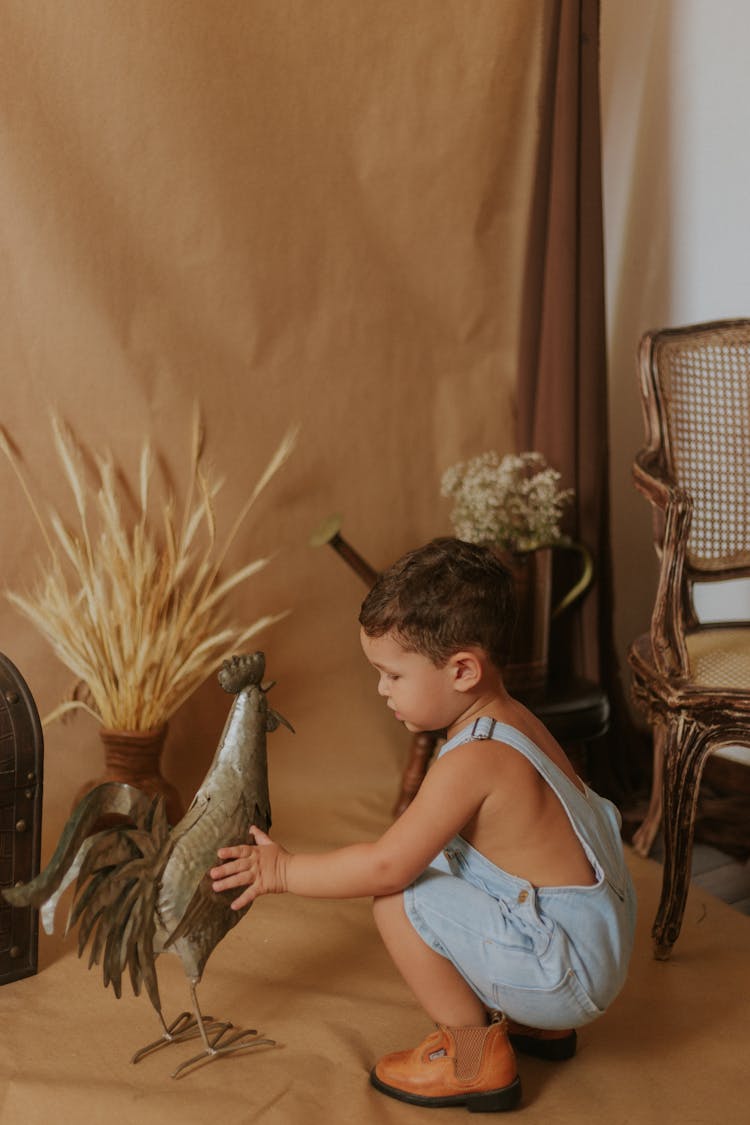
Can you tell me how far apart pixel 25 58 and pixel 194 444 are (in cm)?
89

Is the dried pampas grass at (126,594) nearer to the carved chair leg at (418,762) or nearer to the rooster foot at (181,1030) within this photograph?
the carved chair leg at (418,762)

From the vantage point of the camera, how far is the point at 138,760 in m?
2.66

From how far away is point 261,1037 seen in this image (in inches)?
79.0

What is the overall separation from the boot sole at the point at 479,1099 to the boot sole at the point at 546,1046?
0.46 ft

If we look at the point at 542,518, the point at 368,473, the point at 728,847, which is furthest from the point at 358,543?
the point at 728,847

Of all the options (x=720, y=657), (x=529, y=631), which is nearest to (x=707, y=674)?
(x=720, y=657)

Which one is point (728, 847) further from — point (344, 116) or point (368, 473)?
point (344, 116)

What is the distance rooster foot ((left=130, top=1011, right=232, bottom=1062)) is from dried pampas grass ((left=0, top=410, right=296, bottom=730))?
78cm

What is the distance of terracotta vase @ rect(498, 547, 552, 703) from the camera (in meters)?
2.83

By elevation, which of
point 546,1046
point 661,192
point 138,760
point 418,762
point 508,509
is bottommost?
point 546,1046

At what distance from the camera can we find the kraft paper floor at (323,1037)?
182 cm

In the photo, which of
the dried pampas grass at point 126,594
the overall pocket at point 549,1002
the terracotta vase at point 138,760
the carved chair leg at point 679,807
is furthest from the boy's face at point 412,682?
the terracotta vase at point 138,760

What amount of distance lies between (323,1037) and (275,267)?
176 cm

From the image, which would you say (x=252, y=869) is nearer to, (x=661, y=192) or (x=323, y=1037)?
(x=323, y=1037)
